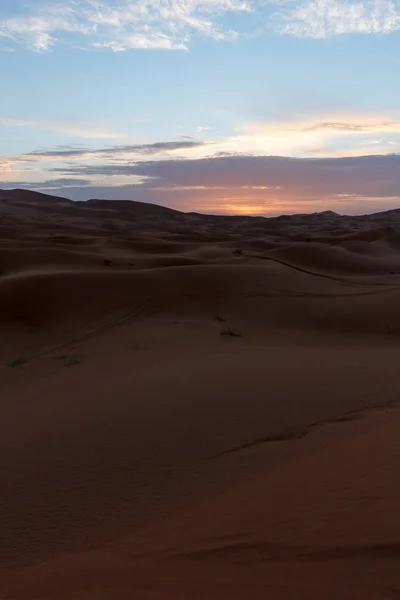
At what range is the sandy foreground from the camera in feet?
6.95

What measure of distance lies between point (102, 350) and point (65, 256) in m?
7.61

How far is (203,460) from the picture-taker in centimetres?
330

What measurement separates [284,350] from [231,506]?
375cm

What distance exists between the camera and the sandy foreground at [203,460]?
2.12m

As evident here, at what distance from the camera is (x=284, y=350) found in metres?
6.33

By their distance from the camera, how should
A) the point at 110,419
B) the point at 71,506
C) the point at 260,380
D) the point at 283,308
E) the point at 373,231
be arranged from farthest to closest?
1. the point at 373,231
2. the point at 283,308
3. the point at 260,380
4. the point at 110,419
5. the point at 71,506

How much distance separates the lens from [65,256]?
45.9ft

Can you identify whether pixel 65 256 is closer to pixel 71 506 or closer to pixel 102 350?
pixel 102 350

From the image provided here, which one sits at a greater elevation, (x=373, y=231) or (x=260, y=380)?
(x=373, y=231)

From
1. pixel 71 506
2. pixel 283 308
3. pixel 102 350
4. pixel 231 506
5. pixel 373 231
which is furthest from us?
pixel 373 231

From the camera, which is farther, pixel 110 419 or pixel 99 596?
pixel 110 419

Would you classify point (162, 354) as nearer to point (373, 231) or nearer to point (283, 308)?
point (283, 308)

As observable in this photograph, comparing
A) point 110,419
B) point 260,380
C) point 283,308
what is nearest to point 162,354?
point 260,380

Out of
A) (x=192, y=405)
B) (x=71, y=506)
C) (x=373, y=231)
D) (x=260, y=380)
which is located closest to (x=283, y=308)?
(x=260, y=380)
